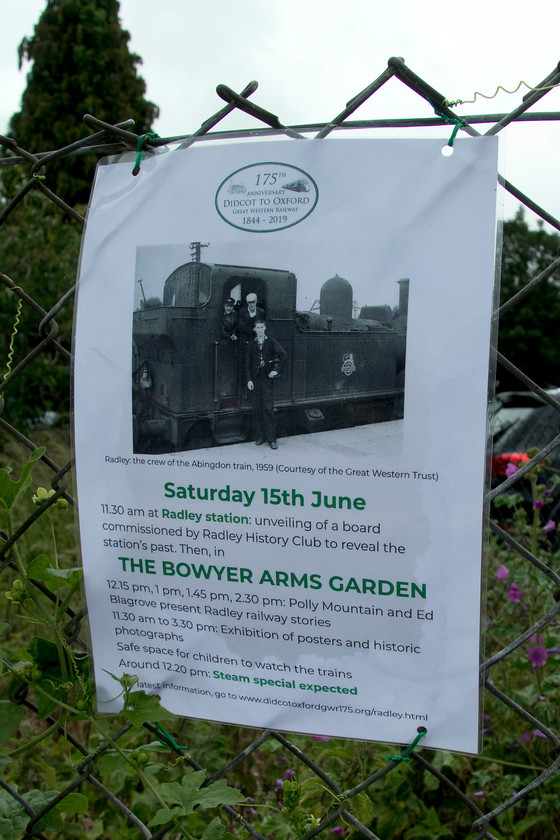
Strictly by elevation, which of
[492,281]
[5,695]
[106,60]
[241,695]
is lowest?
[5,695]

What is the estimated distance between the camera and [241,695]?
947 mm

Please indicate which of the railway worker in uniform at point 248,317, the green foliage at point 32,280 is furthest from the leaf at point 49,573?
the green foliage at point 32,280

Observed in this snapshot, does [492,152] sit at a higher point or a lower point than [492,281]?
higher

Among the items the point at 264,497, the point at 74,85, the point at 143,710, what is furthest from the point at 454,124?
the point at 74,85

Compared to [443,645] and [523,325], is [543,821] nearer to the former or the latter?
[443,645]

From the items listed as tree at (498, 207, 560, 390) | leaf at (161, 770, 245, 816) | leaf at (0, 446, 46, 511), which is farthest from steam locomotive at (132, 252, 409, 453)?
tree at (498, 207, 560, 390)

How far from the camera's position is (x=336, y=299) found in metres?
0.85

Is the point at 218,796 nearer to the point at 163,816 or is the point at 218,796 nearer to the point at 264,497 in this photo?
the point at 163,816

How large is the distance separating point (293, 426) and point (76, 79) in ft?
68.9

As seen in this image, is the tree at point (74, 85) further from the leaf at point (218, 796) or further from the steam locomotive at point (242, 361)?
the leaf at point (218, 796)

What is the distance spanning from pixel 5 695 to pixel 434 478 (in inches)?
72.4

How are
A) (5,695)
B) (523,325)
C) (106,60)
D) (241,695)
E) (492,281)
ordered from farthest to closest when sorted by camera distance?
1. (523,325)
2. (106,60)
3. (5,695)
4. (241,695)
5. (492,281)

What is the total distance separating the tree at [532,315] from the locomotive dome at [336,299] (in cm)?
2480

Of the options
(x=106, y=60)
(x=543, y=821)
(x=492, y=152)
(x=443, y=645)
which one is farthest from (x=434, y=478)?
(x=106, y=60)
